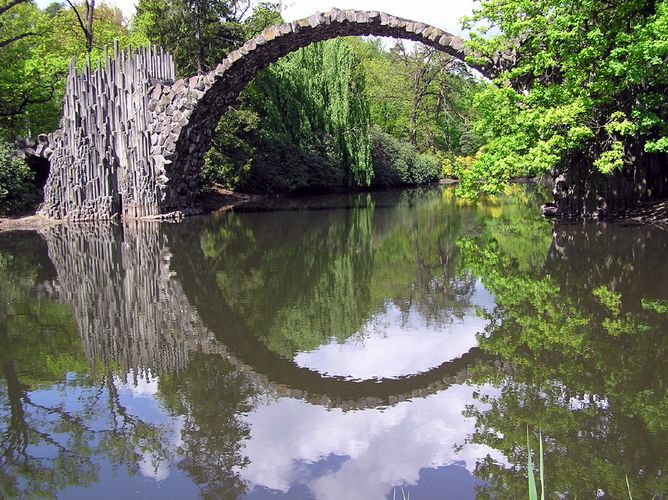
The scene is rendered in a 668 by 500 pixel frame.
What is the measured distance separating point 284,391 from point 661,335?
3.06 meters

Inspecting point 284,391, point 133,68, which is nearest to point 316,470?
point 284,391

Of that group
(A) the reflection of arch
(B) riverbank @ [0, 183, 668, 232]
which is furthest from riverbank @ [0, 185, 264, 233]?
(A) the reflection of arch

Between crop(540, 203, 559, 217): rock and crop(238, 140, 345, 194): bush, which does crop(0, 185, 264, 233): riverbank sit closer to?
crop(238, 140, 345, 194): bush

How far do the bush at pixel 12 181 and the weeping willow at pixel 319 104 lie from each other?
35.3ft

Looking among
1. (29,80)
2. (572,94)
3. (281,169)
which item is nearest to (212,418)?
(572,94)

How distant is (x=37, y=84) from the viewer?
21969mm

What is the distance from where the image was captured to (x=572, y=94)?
460 inches

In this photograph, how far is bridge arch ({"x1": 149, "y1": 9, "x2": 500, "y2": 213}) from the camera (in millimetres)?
15641

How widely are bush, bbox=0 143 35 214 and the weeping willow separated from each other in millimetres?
10750

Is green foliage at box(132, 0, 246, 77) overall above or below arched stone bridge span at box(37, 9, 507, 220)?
above

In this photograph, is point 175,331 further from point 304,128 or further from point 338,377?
point 304,128

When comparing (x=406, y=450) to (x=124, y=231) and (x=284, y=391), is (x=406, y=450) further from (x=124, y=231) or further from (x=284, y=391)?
(x=124, y=231)

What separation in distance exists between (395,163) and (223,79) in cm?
1883

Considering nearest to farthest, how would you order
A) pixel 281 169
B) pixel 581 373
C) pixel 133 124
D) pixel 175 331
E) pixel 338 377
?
pixel 581 373 → pixel 338 377 → pixel 175 331 → pixel 133 124 → pixel 281 169
